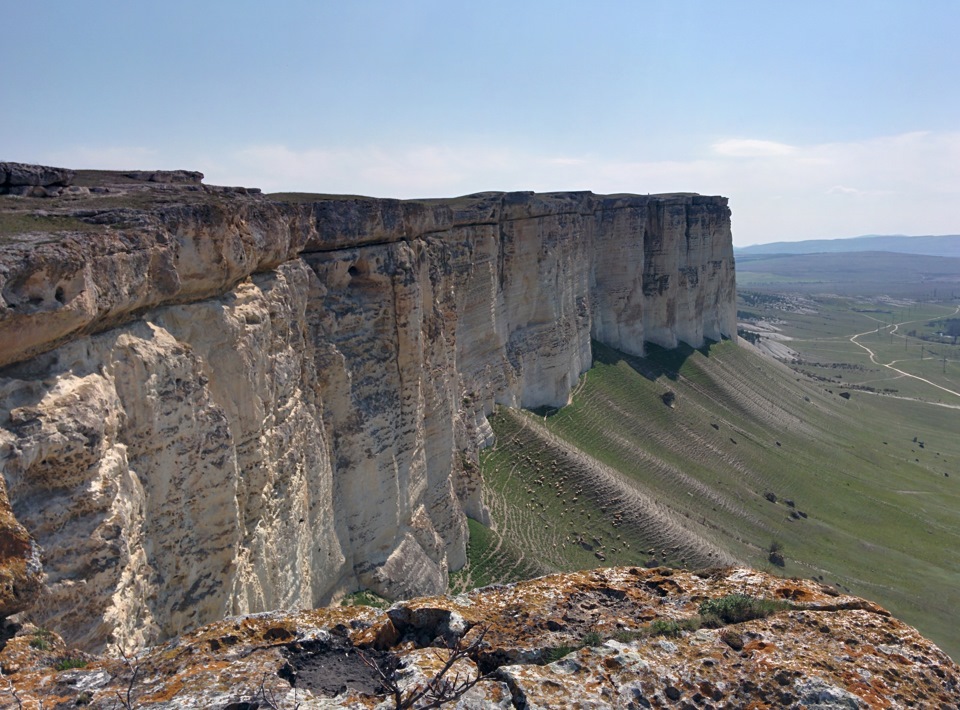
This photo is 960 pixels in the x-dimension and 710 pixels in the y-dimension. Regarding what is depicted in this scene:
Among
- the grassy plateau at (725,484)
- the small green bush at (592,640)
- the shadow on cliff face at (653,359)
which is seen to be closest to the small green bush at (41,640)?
the small green bush at (592,640)

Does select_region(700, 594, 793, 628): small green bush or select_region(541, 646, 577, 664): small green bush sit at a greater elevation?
select_region(700, 594, 793, 628): small green bush

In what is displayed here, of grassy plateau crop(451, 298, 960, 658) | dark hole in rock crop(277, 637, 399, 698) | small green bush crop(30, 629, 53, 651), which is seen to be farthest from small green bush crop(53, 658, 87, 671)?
grassy plateau crop(451, 298, 960, 658)

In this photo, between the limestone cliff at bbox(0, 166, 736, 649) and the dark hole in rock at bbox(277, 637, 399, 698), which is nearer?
the dark hole in rock at bbox(277, 637, 399, 698)

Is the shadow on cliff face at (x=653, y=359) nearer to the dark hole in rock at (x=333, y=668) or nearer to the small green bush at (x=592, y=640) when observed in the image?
the small green bush at (x=592, y=640)

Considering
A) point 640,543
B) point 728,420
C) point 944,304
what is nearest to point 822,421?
point 728,420

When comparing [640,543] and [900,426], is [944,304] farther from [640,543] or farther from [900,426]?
[640,543]

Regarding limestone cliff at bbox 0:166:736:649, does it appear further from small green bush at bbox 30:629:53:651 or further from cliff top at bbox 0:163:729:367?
small green bush at bbox 30:629:53:651

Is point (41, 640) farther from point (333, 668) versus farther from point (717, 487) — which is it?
point (717, 487)
